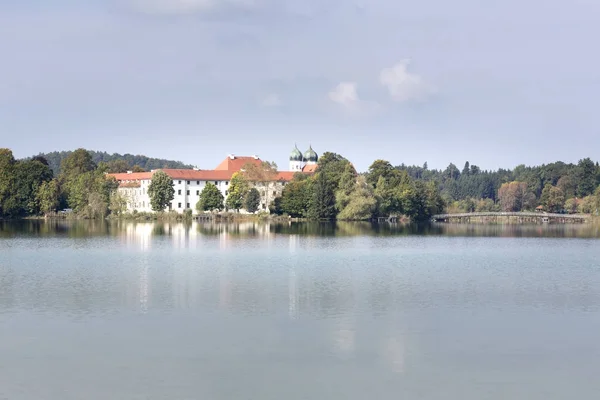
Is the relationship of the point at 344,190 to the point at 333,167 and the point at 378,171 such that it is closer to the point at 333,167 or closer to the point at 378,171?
the point at 333,167

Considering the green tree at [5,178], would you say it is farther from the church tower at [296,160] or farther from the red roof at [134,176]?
the church tower at [296,160]

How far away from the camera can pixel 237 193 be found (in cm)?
10594

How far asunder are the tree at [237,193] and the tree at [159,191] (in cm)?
757

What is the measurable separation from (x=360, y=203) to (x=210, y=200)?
860 inches

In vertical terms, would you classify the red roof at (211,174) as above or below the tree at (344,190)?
above

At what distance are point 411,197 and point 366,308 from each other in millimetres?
76635

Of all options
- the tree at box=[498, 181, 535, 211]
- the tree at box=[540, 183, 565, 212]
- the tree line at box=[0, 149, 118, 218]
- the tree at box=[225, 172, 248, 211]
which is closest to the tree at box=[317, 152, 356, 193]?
the tree at box=[225, 172, 248, 211]

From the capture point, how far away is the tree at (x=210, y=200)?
106 metres

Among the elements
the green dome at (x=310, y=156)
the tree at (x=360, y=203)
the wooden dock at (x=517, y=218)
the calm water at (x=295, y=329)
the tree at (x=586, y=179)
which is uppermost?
the green dome at (x=310, y=156)

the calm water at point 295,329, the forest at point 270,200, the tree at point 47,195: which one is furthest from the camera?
the tree at point 47,195

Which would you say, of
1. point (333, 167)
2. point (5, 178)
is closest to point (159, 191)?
point (5, 178)

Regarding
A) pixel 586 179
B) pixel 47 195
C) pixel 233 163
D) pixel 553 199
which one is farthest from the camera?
pixel 586 179

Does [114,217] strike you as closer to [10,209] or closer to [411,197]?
[10,209]

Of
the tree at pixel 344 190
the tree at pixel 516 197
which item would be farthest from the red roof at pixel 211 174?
the tree at pixel 516 197
